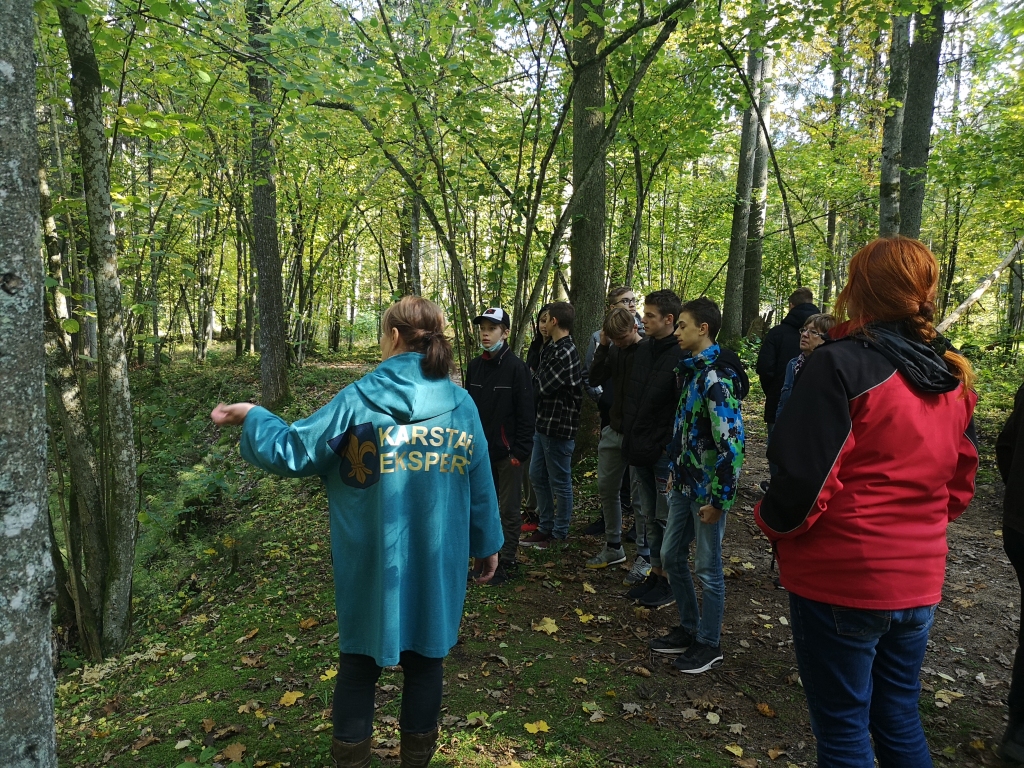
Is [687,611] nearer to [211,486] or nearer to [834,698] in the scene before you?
[834,698]

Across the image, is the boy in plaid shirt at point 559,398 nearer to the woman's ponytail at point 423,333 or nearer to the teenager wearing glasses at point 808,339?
the teenager wearing glasses at point 808,339

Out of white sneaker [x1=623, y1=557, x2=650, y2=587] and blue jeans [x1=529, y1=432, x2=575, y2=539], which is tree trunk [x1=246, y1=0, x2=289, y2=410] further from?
white sneaker [x1=623, y1=557, x2=650, y2=587]

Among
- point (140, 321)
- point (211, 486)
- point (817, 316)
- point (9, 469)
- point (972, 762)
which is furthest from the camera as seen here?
point (140, 321)

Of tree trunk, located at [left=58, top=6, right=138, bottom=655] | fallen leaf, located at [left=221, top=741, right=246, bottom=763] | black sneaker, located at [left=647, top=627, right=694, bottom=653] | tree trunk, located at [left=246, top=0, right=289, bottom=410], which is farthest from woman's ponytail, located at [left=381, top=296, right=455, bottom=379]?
tree trunk, located at [left=246, top=0, right=289, bottom=410]

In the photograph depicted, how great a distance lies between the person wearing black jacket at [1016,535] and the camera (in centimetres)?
289

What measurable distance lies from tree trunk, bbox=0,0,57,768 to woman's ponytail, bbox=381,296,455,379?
3.82 feet

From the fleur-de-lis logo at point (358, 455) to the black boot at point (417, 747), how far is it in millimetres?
1089

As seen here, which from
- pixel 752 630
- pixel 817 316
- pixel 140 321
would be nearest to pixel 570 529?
pixel 752 630

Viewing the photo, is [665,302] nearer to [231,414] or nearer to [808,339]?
[808,339]

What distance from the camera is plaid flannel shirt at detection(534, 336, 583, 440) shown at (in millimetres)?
5289

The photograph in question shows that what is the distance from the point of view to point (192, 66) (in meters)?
4.45

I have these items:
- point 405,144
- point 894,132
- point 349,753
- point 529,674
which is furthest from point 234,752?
point 894,132

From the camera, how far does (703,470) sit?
11.3ft

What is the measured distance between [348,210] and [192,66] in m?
7.57
